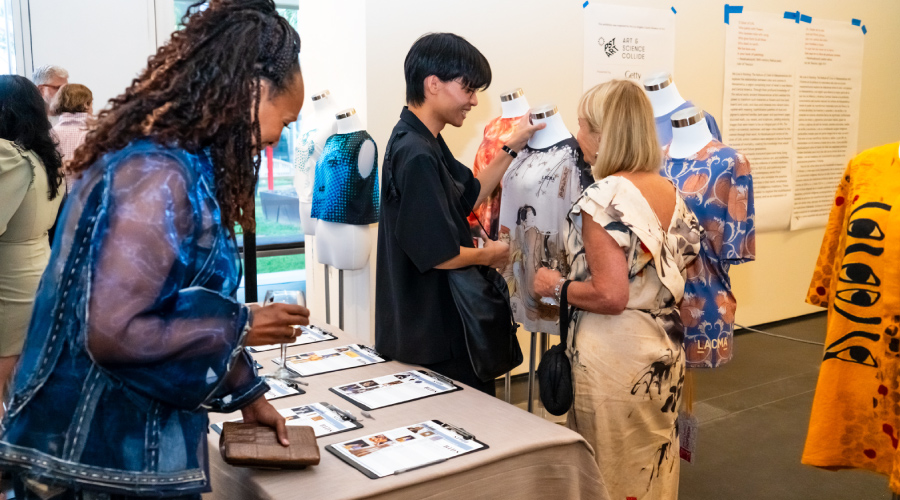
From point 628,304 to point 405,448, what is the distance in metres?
0.75

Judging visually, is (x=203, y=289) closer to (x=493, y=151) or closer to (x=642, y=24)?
(x=493, y=151)

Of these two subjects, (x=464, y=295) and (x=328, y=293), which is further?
(x=328, y=293)

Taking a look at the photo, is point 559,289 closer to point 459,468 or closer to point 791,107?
point 459,468

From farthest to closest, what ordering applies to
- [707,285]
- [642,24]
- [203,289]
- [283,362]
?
1. [642,24]
2. [707,285]
3. [283,362]
4. [203,289]

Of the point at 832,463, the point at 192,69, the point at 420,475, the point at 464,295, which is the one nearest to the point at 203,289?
the point at 192,69

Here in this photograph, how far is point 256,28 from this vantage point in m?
1.10

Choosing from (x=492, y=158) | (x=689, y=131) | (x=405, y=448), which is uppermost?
(x=689, y=131)

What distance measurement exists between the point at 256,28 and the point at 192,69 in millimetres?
113

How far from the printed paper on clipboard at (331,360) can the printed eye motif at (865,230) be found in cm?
129

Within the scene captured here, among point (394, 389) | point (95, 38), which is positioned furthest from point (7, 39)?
point (394, 389)

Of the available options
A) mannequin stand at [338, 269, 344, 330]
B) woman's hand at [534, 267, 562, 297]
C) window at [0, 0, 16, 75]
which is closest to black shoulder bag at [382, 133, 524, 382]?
woman's hand at [534, 267, 562, 297]

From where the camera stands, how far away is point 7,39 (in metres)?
4.36

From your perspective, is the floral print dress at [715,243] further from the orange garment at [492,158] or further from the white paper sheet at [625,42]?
the white paper sheet at [625,42]

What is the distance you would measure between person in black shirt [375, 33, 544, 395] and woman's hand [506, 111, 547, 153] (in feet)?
1.41
